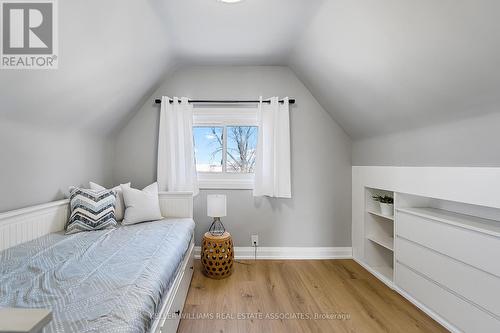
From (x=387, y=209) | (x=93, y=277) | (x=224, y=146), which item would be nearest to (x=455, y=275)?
(x=387, y=209)

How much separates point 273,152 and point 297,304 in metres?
1.61

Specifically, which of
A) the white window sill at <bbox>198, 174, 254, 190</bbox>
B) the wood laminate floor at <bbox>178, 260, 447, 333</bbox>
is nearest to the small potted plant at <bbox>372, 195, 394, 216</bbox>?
the wood laminate floor at <bbox>178, 260, 447, 333</bbox>

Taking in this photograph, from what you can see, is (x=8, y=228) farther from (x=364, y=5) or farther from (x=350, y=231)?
(x=350, y=231)

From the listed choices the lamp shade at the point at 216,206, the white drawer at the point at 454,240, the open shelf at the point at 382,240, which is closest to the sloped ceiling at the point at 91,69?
the lamp shade at the point at 216,206

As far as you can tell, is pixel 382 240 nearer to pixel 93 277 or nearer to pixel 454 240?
pixel 454 240

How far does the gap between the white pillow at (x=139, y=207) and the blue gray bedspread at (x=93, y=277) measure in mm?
348

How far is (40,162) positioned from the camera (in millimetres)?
1893

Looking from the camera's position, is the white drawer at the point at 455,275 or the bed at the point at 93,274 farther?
the white drawer at the point at 455,275

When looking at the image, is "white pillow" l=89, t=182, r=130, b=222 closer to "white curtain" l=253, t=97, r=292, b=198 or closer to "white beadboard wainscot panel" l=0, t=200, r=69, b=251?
"white beadboard wainscot panel" l=0, t=200, r=69, b=251

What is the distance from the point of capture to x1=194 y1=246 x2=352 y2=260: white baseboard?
116 inches

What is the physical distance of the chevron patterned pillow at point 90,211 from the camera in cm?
196

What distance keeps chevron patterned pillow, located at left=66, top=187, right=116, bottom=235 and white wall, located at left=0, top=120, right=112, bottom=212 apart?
0.19 m

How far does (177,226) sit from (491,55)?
242 centimetres

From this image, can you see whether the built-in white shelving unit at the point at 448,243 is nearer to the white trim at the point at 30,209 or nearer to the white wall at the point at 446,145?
the white wall at the point at 446,145
